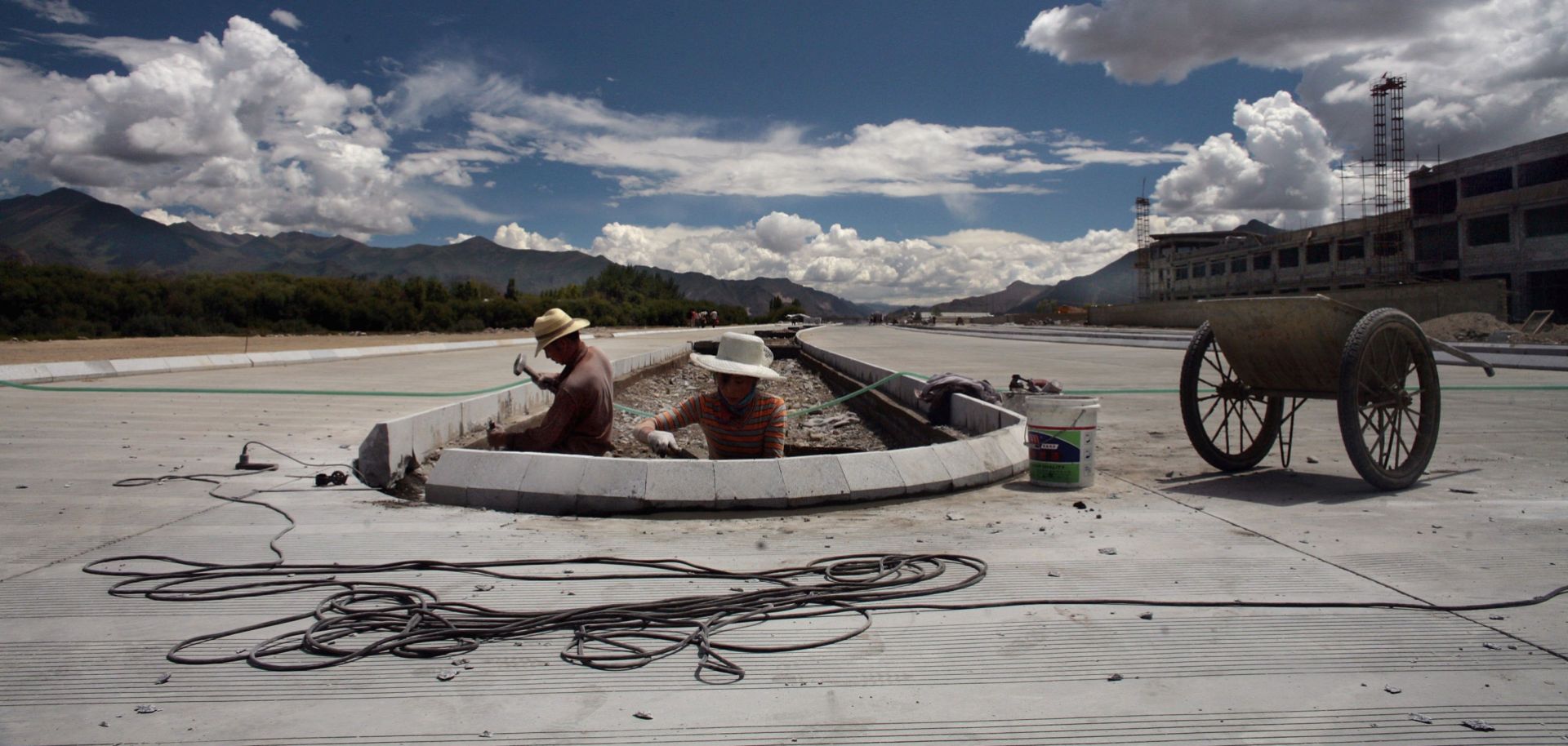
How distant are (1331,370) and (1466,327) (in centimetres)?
3528

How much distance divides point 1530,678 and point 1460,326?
39.1m

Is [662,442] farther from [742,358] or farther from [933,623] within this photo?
[933,623]

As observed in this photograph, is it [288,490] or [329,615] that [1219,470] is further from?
[288,490]

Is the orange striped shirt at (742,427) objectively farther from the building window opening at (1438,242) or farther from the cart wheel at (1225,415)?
the building window opening at (1438,242)

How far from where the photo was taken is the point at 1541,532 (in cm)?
551

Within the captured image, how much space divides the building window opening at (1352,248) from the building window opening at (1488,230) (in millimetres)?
10348

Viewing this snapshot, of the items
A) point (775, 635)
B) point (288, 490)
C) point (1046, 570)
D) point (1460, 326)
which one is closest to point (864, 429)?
point (288, 490)

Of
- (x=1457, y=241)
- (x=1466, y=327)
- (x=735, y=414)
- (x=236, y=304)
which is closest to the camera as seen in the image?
(x=735, y=414)

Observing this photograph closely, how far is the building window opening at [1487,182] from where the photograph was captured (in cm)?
5206

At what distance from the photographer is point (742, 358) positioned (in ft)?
21.9

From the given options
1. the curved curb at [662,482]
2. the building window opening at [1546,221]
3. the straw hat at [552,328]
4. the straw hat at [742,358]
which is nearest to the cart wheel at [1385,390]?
the curved curb at [662,482]

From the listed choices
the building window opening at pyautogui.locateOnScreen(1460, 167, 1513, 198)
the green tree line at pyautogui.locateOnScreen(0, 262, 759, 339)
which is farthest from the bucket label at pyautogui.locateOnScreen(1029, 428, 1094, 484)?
the building window opening at pyautogui.locateOnScreen(1460, 167, 1513, 198)

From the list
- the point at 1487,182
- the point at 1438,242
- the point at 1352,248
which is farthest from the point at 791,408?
Result: the point at 1352,248

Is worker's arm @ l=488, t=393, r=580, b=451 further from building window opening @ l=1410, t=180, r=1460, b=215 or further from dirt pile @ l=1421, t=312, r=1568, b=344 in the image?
building window opening @ l=1410, t=180, r=1460, b=215
